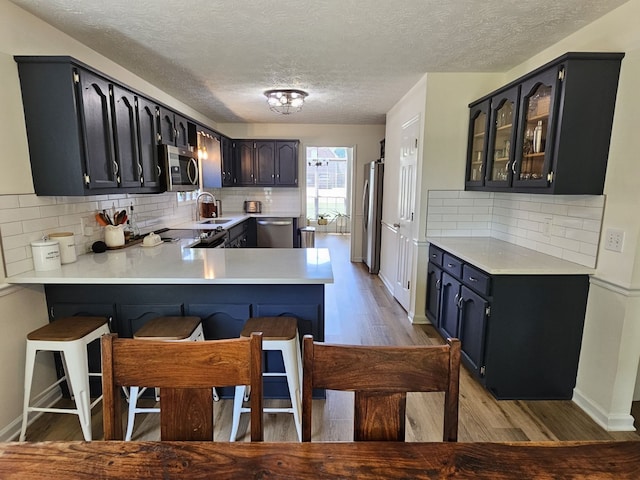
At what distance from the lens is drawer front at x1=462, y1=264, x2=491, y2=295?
224 centimetres

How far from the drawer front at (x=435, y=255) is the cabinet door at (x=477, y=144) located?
0.67 meters

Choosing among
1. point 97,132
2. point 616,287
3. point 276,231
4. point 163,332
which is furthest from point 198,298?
point 276,231

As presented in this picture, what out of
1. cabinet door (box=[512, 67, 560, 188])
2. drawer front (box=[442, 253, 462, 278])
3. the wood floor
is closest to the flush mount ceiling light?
cabinet door (box=[512, 67, 560, 188])

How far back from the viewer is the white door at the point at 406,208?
141 inches

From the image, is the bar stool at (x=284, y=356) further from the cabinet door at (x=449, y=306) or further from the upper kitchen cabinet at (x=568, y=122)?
the upper kitchen cabinet at (x=568, y=122)

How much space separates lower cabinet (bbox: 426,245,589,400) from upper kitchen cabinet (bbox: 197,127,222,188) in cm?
338

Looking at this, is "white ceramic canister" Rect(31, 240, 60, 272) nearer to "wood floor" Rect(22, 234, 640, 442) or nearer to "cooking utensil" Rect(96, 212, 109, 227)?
"cooking utensil" Rect(96, 212, 109, 227)

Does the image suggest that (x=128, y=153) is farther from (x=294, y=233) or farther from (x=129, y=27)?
(x=294, y=233)

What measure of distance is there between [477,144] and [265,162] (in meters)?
3.45

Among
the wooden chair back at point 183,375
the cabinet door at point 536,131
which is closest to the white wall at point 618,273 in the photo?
the cabinet door at point 536,131

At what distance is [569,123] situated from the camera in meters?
2.04

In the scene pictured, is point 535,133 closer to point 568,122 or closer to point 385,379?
point 568,122

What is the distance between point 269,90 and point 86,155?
2108 millimetres

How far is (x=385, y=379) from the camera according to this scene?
0.97 meters
